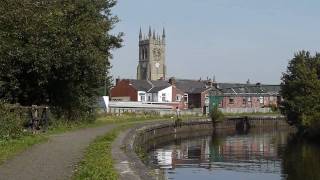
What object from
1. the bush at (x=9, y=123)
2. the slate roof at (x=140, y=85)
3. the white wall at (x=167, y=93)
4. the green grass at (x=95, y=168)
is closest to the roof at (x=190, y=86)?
the white wall at (x=167, y=93)

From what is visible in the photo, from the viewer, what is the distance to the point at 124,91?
362 ft

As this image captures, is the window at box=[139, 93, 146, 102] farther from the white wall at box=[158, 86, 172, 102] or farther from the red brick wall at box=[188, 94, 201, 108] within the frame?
the red brick wall at box=[188, 94, 201, 108]

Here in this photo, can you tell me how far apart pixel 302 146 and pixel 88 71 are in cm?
2004

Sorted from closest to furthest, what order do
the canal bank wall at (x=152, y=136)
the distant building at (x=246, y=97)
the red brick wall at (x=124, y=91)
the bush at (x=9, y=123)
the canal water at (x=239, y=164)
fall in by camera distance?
the canal bank wall at (x=152, y=136)
the bush at (x=9, y=123)
the canal water at (x=239, y=164)
the red brick wall at (x=124, y=91)
the distant building at (x=246, y=97)

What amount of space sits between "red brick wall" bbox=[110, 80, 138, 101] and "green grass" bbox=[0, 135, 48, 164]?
267ft

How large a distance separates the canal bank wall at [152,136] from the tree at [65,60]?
4888 millimetres

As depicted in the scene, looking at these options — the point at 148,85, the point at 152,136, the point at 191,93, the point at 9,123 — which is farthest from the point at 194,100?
the point at 9,123

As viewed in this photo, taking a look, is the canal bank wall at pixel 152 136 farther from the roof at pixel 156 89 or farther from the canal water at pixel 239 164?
the roof at pixel 156 89

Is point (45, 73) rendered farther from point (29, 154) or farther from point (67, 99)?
point (29, 154)

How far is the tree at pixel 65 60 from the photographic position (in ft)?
110

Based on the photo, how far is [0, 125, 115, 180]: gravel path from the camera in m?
15.1

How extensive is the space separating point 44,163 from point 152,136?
36.2 meters

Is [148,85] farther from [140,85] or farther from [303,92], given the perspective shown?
[303,92]

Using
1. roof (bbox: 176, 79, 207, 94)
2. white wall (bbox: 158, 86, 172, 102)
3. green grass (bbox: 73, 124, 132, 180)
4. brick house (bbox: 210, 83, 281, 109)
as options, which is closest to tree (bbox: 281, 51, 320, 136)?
green grass (bbox: 73, 124, 132, 180)
